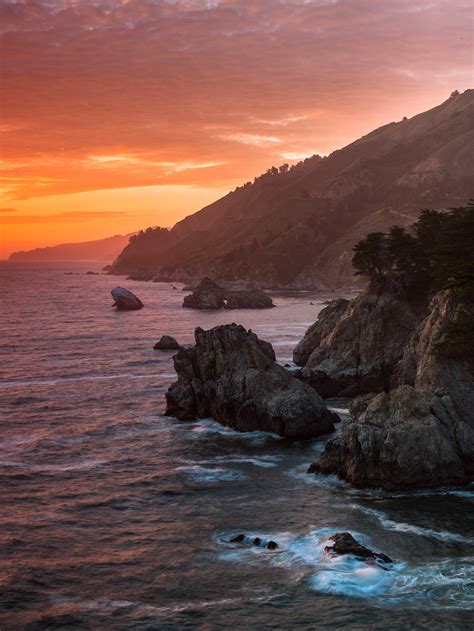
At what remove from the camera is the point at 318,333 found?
9444 centimetres

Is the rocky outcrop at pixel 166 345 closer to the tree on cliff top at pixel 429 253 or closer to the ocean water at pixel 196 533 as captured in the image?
the tree on cliff top at pixel 429 253

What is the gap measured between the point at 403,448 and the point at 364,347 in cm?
3444

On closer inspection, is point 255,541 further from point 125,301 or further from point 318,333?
point 125,301

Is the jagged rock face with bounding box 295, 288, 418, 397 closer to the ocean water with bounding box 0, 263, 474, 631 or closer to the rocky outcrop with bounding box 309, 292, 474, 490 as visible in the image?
the ocean water with bounding box 0, 263, 474, 631

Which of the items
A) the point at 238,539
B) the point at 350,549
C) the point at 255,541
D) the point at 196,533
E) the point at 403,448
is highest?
the point at 403,448

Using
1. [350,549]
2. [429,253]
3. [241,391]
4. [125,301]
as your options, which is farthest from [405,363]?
[125,301]

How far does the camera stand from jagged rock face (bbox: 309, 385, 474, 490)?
46.8 meters

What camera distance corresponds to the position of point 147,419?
222 ft

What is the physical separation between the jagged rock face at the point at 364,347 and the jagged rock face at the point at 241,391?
13.9 metres

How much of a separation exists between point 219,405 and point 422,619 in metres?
36.7

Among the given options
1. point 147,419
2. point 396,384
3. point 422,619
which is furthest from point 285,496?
point 396,384

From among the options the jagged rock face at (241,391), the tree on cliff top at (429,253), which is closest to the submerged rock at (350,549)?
the jagged rock face at (241,391)

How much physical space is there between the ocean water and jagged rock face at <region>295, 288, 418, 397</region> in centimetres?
661

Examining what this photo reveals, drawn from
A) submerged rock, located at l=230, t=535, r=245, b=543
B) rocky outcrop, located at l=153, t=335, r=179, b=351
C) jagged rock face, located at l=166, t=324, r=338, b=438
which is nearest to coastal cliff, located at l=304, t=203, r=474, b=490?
jagged rock face, located at l=166, t=324, r=338, b=438
